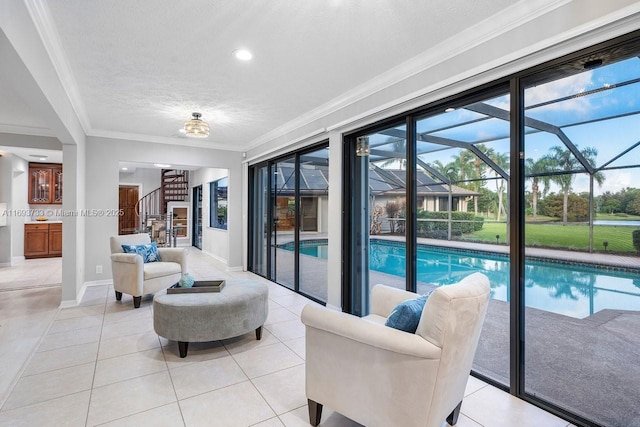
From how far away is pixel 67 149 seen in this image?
408 centimetres

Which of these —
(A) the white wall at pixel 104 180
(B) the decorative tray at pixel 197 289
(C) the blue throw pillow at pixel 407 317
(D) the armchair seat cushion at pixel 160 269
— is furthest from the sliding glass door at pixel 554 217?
(A) the white wall at pixel 104 180

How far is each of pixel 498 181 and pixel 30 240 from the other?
369 inches

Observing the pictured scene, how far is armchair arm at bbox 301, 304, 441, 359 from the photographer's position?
1.43 metres

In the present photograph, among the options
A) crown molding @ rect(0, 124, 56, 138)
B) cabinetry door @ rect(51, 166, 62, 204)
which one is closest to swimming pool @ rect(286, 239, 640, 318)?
crown molding @ rect(0, 124, 56, 138)

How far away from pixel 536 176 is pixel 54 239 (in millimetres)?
9441

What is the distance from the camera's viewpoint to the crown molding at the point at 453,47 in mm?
1969

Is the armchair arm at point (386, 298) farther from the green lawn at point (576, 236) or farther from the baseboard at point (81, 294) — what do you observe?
the baseboard at point (81, 294)

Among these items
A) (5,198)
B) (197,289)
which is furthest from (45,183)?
(197,289)

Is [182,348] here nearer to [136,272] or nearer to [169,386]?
[169,386]

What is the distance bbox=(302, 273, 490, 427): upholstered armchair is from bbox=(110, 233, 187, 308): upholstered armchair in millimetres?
3078

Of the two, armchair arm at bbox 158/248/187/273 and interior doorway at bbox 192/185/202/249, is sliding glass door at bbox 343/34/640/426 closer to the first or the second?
armchair arm at bbox 158/248/187/273

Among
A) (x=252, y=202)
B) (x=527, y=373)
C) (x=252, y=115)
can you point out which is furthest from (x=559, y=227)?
(x=252, y=202)

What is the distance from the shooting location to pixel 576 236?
6.59 feet

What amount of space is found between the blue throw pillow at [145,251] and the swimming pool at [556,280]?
12.0ft
